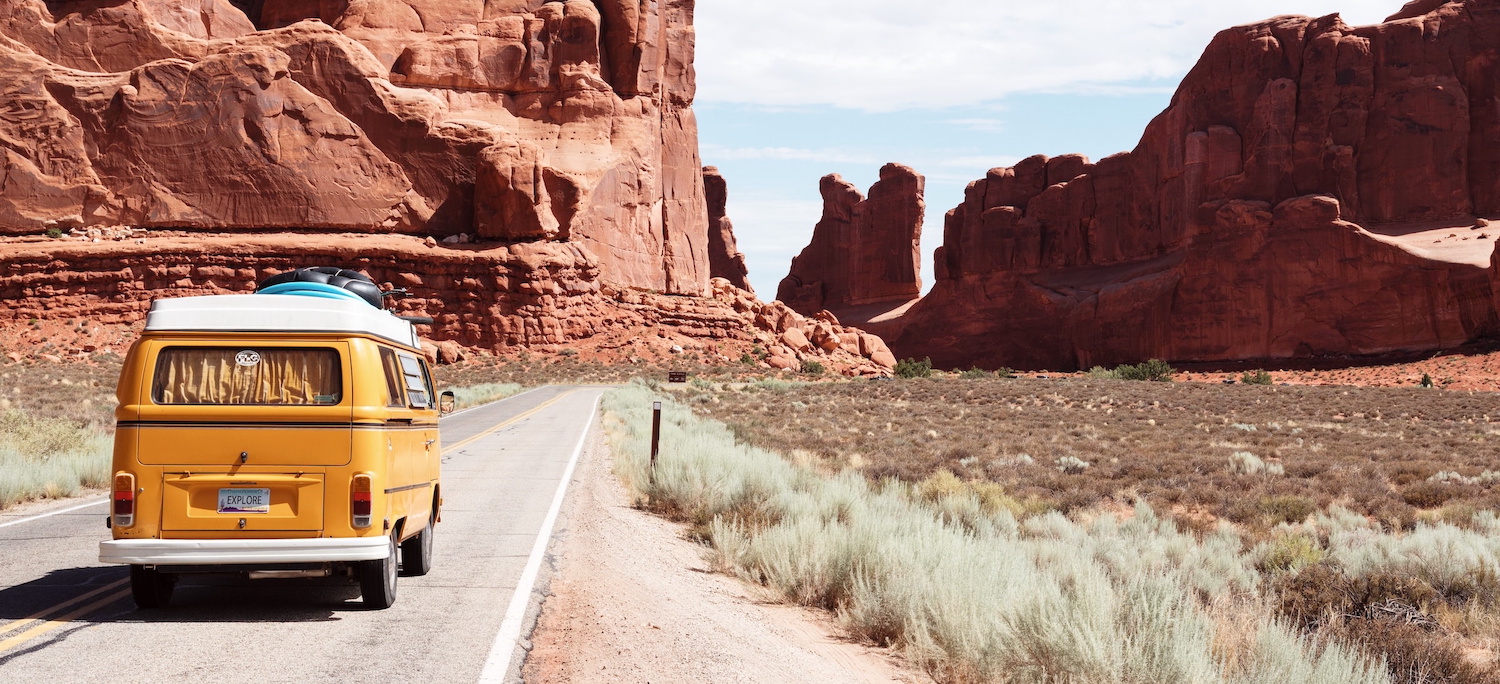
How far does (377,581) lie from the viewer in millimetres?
7266

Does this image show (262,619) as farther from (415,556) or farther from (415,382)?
(415,382)

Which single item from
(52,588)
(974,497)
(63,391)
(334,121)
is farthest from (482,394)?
(52,588)

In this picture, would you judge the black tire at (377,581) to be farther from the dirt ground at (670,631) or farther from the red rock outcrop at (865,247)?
the red rock outcrop at (865,247)

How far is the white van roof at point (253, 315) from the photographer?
7.18 metres

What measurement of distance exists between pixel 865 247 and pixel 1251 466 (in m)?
108

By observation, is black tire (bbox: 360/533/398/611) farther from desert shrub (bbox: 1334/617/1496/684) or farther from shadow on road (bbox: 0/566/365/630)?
desert shrub (bbox: 1334/617/1496/684)

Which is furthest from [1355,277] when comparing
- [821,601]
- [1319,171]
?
[821,601]

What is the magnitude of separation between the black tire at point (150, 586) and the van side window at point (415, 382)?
79.2 inches

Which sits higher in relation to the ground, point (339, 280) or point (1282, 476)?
point (339, 280)

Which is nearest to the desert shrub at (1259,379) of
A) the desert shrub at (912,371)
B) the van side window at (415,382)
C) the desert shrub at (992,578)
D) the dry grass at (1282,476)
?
the desert shrub at (912,371)

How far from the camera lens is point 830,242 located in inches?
5271

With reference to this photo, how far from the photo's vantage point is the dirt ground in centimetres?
614

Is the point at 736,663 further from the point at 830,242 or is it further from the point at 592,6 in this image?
the point at 830,242

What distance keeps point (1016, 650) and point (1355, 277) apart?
84733 mm
